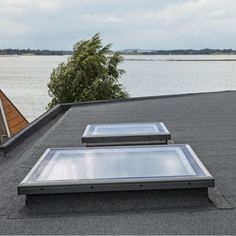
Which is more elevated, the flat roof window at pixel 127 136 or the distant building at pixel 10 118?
the flat roof window at pixel 127 136

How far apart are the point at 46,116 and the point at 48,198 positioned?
244 inches

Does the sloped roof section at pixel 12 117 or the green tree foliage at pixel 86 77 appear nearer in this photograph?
the sloped roof section at pixel 12 117

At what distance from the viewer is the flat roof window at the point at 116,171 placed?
11.0 ft

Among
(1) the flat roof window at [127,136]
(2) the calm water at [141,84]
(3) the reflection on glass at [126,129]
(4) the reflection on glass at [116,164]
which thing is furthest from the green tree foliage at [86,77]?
(4) the reflection on glass at [116,164]

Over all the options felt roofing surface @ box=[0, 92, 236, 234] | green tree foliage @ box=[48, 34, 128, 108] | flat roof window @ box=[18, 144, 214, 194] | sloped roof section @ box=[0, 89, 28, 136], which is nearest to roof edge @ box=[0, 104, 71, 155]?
felt roofing surface @ box=[0, 92, 236, 234]

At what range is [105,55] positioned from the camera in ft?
89.5

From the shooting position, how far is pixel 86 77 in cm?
2611

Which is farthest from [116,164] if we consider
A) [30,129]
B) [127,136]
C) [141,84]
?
[141,84]

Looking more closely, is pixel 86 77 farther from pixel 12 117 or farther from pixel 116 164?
pixel 116 164

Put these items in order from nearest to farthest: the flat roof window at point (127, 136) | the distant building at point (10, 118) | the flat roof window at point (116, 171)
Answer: the flat roof window at point (116, 171) → the flat roof window at point (127, 136) → the distant building at point (10, 118)

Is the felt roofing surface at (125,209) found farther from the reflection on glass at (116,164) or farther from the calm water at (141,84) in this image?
the calm water at (141,84)

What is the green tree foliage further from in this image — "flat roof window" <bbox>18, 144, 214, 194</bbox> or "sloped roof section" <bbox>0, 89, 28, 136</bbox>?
"flat roof window" <bbox>18, 144, 214, 194</bbox>

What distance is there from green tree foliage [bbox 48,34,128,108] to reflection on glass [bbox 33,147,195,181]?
69.0ft

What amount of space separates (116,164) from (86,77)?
2250cm
